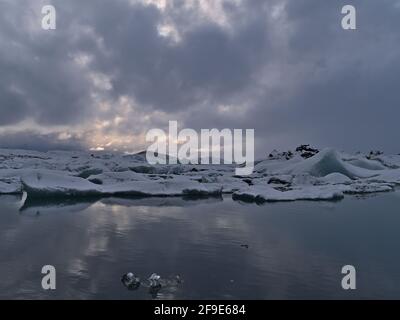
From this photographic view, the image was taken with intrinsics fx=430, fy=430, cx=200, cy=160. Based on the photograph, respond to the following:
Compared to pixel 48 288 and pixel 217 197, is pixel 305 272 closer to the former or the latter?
pixel 48 288

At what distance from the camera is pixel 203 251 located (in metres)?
9.84

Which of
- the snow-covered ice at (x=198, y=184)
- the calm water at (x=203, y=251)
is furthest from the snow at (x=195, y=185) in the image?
the calm water at (x=203, y=251)

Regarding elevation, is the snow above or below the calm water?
above

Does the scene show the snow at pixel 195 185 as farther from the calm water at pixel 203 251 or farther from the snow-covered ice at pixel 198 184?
the calm water at pixel 203 251

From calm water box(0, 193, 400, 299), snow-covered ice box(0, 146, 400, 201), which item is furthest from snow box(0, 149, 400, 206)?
calm water box(0, 193, 400, 299)

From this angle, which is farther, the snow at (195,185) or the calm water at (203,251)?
the snow at (195,185)

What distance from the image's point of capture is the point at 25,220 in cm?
1433

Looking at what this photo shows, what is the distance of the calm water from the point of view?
721 cm

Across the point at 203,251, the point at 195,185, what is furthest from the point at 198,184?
the point at 203,251

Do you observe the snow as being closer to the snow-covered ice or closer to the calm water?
the snow-covered ice

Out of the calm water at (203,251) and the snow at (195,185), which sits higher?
the snow at (195,185)

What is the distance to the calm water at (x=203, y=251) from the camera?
284 inches

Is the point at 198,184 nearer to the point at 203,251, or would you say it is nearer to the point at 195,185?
the point at 195,185
